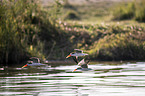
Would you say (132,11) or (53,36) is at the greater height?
(132,11)

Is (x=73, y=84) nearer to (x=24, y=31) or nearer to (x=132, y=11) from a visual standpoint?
(x=24, y=31)

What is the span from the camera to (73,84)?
10430 millimetres

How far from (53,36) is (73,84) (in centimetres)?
1109

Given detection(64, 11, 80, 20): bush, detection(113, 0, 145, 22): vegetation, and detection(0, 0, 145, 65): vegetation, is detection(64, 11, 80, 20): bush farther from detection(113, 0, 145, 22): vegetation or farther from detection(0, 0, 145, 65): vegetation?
detection(0, 0, 145, 65): vegetation

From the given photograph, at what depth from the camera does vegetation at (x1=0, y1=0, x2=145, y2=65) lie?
16766 millimetres

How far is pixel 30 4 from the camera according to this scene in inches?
814

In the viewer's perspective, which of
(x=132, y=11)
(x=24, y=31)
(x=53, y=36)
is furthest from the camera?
(x=132, y=11)

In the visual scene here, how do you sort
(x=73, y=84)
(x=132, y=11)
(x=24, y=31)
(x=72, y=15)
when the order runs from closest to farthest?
(x=73, y=84), (x=24, y=31), (x=132, y=11), (x=72, y=15)

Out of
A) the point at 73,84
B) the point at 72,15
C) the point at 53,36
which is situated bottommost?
the point at 73,84

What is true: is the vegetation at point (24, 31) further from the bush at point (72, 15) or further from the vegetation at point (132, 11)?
the bush at point (72, 15)

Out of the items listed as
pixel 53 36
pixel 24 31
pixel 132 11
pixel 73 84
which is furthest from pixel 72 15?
pixel 73 84

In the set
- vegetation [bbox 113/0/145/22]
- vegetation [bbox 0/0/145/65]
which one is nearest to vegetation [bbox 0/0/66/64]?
vegetation [bbox 0/0/145/65]

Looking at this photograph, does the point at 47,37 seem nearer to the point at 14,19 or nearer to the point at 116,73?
the point at 14,19

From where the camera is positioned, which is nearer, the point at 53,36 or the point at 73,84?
the point at 73,84
